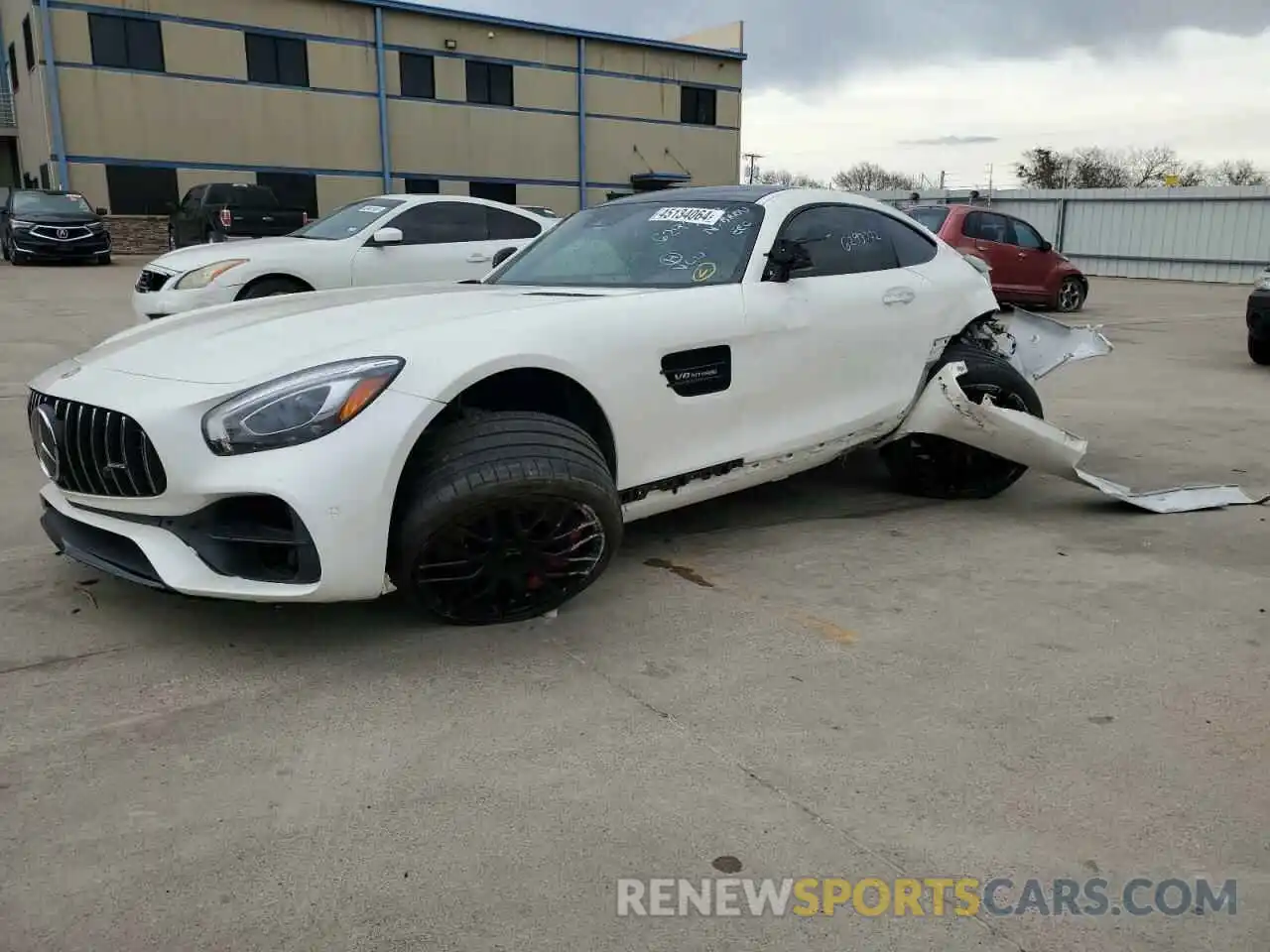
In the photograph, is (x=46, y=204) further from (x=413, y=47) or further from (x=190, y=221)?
(x=413, y=47)

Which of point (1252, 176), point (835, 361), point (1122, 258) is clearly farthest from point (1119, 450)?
point (1252, 176)

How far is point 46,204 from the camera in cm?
1905

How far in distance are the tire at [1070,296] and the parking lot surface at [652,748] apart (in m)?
11.4

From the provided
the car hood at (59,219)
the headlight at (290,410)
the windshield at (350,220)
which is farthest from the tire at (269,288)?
the car hood at (59,219)

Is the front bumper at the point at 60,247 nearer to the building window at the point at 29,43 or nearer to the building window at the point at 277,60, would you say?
the building window at the point at 29,43

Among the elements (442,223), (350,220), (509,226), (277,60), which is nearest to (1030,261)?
(509,226)

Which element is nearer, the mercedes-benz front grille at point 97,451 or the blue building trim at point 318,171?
the mercedes-benz front grille at point 97,451

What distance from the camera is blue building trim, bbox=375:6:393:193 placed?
28.0 meters

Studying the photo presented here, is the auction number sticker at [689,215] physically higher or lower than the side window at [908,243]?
higher

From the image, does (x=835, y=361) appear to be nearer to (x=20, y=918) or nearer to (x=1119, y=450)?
(x=1119, y=450)

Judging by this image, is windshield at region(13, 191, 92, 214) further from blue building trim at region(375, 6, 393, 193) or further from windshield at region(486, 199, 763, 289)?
windshield at region(486, 199, 763, 289)

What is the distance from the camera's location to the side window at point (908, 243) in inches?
183

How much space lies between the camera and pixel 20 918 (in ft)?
6.24

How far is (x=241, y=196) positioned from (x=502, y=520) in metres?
18.4
